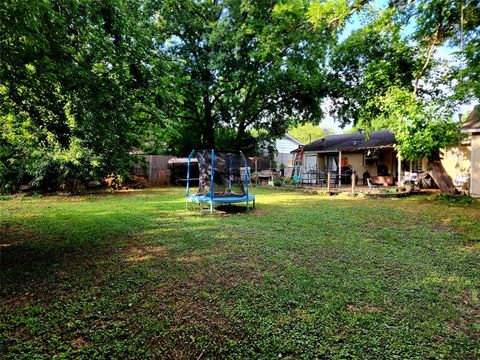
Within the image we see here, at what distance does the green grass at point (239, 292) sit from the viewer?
2.21 metres

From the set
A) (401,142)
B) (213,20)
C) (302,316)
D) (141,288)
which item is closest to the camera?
(302,316)

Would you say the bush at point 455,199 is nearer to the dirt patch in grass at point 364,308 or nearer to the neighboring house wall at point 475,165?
the neighboring house wall at point 475,165

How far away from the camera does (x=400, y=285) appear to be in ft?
10.8

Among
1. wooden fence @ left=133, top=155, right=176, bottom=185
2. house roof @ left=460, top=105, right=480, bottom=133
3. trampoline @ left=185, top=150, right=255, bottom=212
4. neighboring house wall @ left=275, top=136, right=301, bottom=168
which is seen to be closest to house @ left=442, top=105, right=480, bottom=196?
house roof @ left=460, top=105, right=480, bottom=133

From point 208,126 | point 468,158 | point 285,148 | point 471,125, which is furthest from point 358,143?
point 285,148

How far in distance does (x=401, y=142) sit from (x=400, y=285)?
9048 mm

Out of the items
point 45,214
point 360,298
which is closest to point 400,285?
point 360,298

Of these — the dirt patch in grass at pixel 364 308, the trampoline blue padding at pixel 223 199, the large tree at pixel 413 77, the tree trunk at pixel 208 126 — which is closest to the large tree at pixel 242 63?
the tree trunk at pixel 208 126

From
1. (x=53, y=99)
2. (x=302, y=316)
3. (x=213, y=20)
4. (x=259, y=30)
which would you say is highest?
(x=213, y=20)

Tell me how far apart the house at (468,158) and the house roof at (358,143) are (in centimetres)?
281

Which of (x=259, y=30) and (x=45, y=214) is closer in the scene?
(x=45, y=214)

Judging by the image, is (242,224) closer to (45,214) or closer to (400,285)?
(400,285)

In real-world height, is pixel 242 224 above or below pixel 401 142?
below

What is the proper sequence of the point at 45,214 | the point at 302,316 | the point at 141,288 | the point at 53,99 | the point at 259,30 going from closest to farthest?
the point at 302,316 < the point at 141,288 < the point at 53,99 < the point at 45,214 < the point at 259,30
